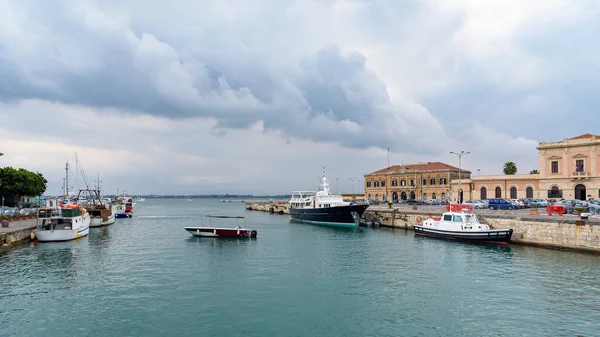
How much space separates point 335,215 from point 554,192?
44.9 meters

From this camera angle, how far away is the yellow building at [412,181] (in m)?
109

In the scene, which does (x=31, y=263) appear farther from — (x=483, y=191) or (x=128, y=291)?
(x=483, y=191)

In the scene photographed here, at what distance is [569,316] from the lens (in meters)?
18.5

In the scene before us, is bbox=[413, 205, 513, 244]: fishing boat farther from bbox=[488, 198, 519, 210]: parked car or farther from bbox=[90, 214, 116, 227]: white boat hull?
bbox=[90, 214, 116, 227]: white boat hull

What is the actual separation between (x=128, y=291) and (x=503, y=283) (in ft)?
76.8

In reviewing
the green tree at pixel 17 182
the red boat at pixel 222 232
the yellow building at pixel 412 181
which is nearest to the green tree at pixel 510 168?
the yellow building at pixel 412 181

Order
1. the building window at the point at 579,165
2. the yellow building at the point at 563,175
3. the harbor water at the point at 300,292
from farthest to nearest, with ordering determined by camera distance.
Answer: the building window at the point at 579,165
the yellow building at the point at 563,175
the harbor water at the point at 300,292

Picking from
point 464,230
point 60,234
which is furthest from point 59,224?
point 464,230

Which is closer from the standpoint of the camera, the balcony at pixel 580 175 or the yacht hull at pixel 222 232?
the yacht hull at pixel 222 232

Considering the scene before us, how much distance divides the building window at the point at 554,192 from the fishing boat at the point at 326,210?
39909 millimetres

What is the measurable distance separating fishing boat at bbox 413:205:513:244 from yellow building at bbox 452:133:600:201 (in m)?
42.6

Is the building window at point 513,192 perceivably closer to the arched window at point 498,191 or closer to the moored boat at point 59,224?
the arched window at point 498,191

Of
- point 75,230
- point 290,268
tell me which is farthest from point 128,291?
point 75,230

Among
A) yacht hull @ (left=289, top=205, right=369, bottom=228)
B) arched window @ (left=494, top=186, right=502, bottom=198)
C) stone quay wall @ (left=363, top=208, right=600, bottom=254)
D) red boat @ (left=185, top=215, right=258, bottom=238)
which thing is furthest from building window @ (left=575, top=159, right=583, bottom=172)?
red boat @ (left=185, top=215, right=258, bottom=238)
